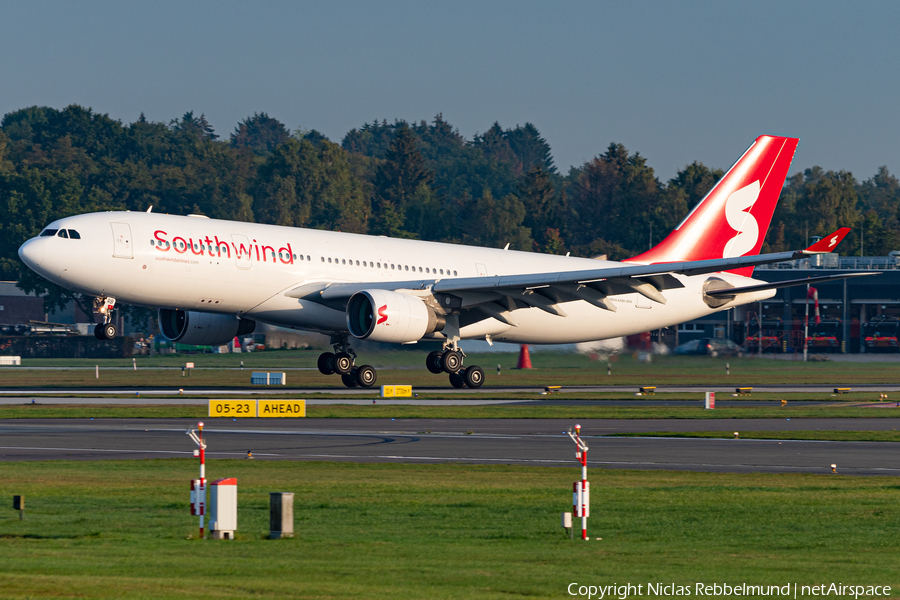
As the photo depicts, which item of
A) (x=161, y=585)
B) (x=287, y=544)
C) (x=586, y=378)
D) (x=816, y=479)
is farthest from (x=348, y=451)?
(x=586, y=378)

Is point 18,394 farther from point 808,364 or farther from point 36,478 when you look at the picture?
point 808,364

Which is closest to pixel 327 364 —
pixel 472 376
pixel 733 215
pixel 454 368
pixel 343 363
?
pixel 343 363

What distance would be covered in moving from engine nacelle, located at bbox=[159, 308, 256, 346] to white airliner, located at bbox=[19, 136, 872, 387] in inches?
2.2

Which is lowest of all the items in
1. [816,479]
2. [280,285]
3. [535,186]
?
[816,479]

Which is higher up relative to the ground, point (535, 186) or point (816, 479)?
point (535, 186)

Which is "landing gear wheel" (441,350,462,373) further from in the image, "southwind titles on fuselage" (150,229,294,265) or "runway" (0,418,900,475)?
"runway" (0,418,900,475)

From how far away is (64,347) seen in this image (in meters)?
93.5

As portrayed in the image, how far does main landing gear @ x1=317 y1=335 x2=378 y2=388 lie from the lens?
48.9m

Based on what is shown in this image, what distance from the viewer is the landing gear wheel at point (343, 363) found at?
161ft

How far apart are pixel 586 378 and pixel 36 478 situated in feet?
145

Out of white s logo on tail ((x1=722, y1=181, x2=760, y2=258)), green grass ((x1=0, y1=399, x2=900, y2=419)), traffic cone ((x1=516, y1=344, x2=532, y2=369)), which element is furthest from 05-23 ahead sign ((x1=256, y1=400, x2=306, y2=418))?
white s logo on tail ((x1=722, y1=181, x2=760, y2=258))

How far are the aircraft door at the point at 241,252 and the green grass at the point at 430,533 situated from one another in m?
20.4

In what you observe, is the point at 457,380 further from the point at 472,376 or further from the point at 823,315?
the point at 823,315

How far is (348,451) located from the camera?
2598cm
